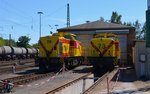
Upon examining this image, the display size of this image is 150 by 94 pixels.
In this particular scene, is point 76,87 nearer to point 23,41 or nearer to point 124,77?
point 124,77

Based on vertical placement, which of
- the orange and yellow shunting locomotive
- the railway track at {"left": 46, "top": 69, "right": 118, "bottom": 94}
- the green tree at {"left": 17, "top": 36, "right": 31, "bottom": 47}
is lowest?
the railway track at {"left": 46, "top": 69, "right": 118, "bottom": 94}

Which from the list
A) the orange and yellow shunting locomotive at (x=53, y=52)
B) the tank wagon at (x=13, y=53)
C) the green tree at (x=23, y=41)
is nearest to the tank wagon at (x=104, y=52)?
the orange and yellow shunting locomotive at (x=53, y=52)

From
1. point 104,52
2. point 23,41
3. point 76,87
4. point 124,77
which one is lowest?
point 76,87

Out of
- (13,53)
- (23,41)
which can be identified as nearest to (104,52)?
(13,53)

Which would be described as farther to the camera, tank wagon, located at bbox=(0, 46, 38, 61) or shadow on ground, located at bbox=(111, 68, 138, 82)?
tank wagon, located at bbox=(0, 46, 38, 61)

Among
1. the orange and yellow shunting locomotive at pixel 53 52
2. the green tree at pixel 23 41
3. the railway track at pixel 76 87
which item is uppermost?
the green tree at pixel 23 41

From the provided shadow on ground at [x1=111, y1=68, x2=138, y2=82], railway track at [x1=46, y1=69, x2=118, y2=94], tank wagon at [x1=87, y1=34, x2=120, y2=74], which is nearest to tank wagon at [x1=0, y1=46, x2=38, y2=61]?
tank wagon at [x1=87, y1=34, x2=120, y2=74]

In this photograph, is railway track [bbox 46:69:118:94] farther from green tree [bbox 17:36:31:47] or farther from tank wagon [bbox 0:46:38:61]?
green tree [bbox 17:36:31:47]

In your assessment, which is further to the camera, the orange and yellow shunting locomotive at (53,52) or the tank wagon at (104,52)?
the tank wagon at (104,52)

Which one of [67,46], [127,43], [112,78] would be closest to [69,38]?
[67,46]

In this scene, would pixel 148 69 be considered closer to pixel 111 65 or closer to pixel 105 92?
pixel 111 65

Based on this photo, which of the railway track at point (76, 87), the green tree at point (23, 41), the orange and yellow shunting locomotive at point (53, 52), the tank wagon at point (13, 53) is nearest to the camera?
the railway track at point (76, 87)

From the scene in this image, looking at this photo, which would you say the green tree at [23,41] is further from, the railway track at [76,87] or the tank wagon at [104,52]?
the railway track at [76,87]

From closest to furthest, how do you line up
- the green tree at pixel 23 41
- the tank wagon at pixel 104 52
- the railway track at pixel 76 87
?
the railway track at pixel 76 87, the tank wagon at pixel 104 52, the green tree at pixel 23 41
